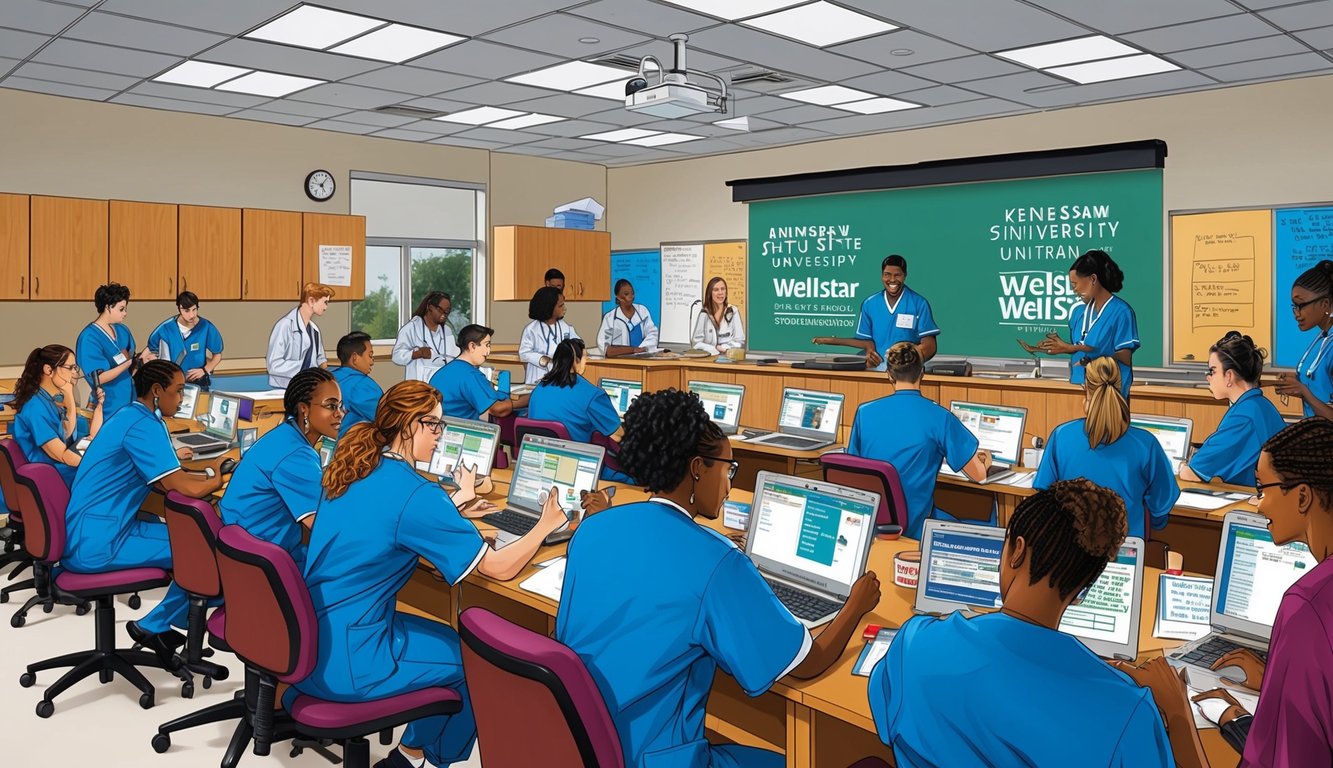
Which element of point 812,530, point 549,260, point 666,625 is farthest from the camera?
point 549,260

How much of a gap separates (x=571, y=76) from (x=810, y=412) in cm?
274

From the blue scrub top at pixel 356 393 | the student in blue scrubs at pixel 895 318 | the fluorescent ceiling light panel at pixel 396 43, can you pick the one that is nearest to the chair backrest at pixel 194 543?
the blue scrub top at pixel 356 393

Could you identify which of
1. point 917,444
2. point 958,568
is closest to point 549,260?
point 917,444

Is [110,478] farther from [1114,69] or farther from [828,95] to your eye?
[1114,69]

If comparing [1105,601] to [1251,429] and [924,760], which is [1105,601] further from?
[1251,429]

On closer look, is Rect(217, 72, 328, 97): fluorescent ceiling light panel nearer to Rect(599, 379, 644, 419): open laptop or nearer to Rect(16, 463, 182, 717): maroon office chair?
Rect(599, 379, 644, 419): open laptop

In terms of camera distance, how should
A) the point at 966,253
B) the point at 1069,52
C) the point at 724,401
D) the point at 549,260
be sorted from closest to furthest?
1. the point at 1069,52
2. the point at 724,401
3. the point at 966,253
4. the point at 549,260

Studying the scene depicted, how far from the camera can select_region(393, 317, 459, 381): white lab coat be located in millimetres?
7625

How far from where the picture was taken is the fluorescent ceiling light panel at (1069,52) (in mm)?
5477

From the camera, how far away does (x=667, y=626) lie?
182cm

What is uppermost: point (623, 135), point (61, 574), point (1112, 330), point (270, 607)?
point (623, 135)

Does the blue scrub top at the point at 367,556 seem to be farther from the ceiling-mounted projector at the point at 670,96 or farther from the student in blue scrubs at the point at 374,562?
the ceiling-mounted projector at the point at 670,96

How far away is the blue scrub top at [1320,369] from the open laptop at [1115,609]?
300 centimetres

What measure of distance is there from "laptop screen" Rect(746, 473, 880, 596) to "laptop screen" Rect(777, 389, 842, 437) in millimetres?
2985
